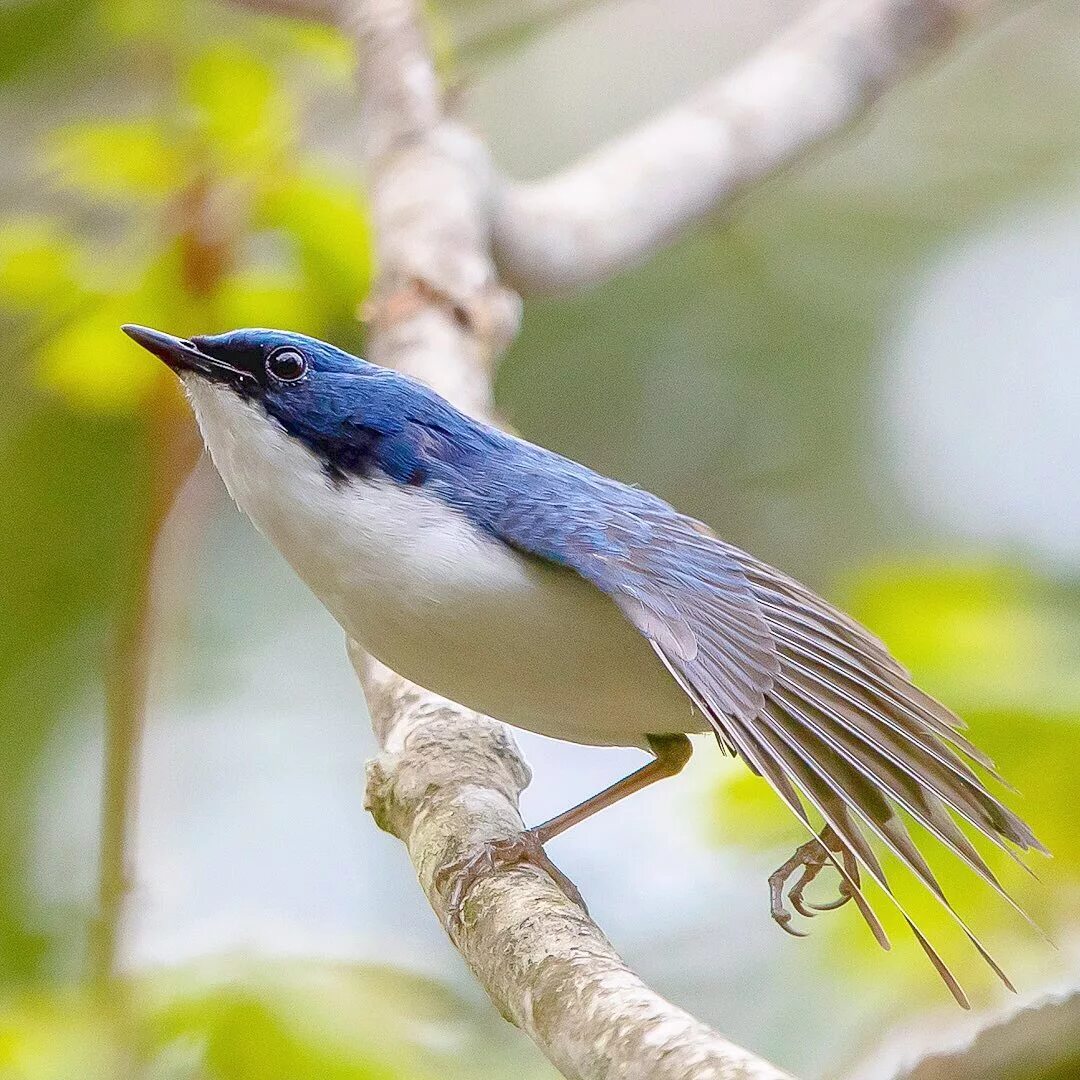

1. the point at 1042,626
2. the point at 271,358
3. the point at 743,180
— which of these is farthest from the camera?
the point at 743,180

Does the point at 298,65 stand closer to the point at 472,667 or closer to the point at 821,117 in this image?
the point at 821,117

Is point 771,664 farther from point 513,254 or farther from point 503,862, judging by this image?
point 513,254

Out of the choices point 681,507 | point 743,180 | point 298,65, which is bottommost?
point 743,180

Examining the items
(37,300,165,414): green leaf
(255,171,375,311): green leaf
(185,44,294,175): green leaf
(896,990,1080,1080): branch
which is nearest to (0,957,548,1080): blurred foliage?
(896,990,1080,1080): branch

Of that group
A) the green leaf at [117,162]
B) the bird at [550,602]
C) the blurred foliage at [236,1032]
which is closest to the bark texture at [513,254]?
the bird at [550,602]

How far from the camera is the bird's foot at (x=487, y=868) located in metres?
2.45

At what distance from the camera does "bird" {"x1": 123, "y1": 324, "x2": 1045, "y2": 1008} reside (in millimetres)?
2402

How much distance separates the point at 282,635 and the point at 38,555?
3.76 feet

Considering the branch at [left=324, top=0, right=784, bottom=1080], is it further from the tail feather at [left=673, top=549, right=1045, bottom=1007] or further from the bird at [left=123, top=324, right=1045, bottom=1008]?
the tail feather at [left=673, top=549, right=1045, bottom=1007]

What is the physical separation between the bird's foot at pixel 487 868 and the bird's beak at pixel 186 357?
39.0 inches

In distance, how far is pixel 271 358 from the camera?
9.41ft

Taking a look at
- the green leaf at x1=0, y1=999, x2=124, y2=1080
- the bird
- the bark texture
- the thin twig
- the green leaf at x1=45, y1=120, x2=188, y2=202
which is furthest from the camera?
the green leaf at x1=45, y1=120, x2=188, y2=202

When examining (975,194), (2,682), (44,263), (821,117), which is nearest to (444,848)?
(44,263)

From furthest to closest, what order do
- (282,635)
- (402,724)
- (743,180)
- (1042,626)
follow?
(282,635) → (743,180) → (1042,626) → (402,724)
